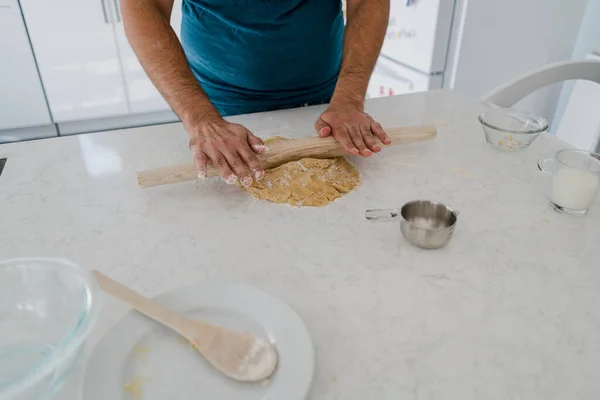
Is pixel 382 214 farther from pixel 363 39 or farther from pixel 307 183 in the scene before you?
pixel 363 39

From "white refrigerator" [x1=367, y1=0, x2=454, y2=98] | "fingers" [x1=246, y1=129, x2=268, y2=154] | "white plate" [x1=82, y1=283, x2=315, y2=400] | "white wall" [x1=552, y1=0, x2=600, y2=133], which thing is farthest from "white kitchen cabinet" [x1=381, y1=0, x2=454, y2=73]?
"white plate" [x1=82, y1=283, x2=315, y2=400]

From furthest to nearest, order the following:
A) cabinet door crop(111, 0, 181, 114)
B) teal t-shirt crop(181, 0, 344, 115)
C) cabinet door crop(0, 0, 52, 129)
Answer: cabinet door crop(111, 0, 181, 114) < cabinet door crop(0, 0, 52, 129) < teal t-shirt crop(181, 0, 344, 115)

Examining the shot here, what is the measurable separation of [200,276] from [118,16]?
248 cm

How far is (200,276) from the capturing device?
0.70 m

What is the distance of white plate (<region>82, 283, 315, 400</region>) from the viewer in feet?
1.62

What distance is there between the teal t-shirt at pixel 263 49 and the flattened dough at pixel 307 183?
0.43 m

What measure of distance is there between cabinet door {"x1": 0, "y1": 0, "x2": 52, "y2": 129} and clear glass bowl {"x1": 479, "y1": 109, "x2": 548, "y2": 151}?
261cm

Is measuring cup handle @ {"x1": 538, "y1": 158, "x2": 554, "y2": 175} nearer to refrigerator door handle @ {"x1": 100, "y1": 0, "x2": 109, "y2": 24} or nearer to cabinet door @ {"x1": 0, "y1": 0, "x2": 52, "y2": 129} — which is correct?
refrigerator door handle @ {"x1": 100, "y1": 0, "x2": 109, "y2": 24}

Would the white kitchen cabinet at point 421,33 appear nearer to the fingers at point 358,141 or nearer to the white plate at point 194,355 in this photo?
the fingers at point 358,141

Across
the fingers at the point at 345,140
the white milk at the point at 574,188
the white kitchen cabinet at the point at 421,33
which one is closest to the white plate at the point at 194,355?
the fingers at the point at 345,140

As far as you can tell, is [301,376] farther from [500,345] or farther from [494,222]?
[494,222]

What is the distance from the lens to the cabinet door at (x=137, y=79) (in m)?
2.70

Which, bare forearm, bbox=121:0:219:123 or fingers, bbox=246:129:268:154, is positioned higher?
bare forearm, bbox=121:0:219:123

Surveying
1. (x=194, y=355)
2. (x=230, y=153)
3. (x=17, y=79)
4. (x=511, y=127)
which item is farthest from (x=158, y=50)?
(x=17, y=79)
